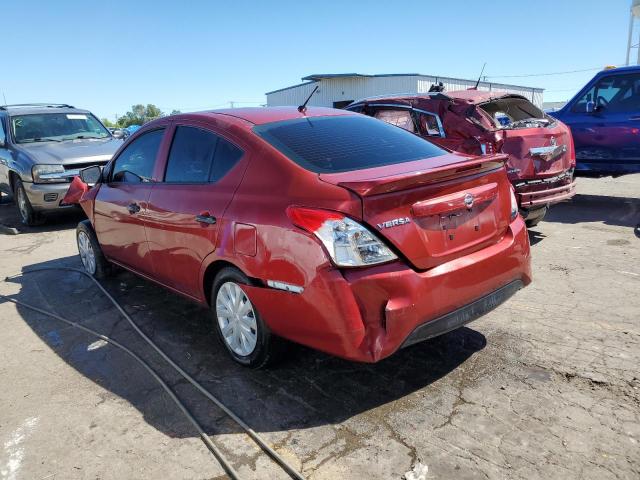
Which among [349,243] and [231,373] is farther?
[231,373]

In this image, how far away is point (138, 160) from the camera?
176 inches

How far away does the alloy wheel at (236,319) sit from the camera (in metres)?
3.22

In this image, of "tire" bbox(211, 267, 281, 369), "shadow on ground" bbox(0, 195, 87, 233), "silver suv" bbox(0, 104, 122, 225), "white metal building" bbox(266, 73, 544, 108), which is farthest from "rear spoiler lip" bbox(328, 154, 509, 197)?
"white metal building" bbox(266, 73, 544, 108)

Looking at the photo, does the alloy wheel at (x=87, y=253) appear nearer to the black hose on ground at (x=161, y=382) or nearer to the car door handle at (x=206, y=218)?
the black hose on ground at (x=161, y=382)

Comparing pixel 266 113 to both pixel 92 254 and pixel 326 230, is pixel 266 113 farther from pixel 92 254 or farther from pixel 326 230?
pixel 92 254

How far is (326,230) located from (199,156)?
4.88 ft

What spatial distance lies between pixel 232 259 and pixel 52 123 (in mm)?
7821

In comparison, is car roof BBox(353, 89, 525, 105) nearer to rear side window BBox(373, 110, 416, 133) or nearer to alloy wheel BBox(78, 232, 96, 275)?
rear side window BBox(373, 110, 416, 133)

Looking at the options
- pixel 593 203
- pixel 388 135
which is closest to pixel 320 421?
pixel 388 135

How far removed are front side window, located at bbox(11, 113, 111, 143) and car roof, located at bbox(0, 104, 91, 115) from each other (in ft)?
0.32

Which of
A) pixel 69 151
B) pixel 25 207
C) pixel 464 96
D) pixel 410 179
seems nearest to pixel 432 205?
pixel 410 179

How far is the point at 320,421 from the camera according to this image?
9.22ft

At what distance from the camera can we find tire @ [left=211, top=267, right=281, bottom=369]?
124 inches

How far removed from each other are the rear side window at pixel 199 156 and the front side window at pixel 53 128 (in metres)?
6.22
